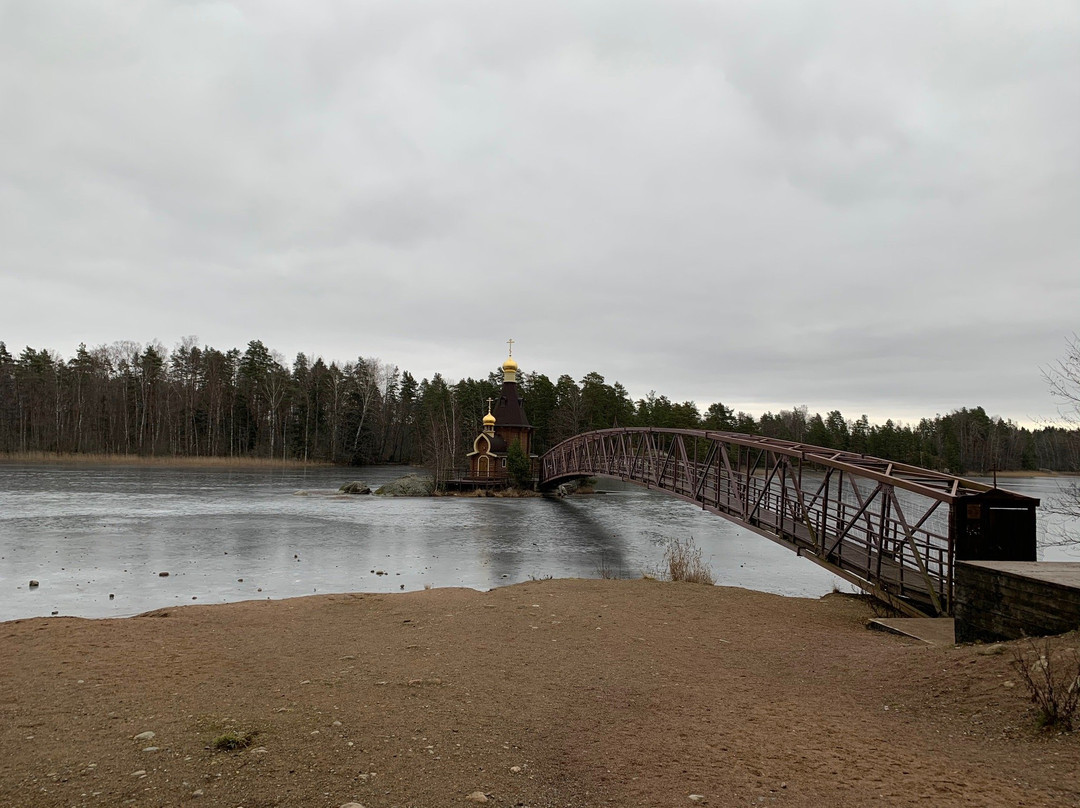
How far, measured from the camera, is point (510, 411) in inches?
2144

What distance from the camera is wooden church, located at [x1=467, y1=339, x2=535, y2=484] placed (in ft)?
169

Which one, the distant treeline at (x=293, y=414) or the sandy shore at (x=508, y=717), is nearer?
the sandy shore at (x=508, y=717)

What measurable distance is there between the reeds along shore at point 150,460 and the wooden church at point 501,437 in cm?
3065

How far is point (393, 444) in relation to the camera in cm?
9031

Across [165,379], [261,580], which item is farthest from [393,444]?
[261,580]

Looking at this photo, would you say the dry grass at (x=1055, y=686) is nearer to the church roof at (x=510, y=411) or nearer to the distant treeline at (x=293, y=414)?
the church roof at (x=510, y=411)

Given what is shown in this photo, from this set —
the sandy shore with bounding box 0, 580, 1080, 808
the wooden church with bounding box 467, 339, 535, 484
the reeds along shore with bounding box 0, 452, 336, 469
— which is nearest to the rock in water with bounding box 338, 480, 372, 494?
the wooden church with bounding box 467, 339, 535, 484

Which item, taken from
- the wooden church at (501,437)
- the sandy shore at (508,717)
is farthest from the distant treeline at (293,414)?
the sandy shore at (508,717)

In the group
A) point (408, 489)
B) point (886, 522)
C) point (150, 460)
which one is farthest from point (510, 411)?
point (886, 522)

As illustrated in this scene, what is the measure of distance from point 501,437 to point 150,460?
4136 centimetres

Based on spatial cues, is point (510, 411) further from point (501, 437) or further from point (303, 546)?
point (303, 546)

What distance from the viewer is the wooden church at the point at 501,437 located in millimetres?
51656

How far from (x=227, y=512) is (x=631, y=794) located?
97.7 ft

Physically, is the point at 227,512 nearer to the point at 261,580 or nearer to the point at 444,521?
the point at 444,521
